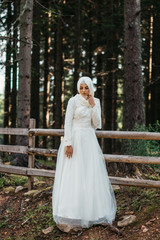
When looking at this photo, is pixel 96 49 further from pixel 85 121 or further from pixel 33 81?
pixel 85 121

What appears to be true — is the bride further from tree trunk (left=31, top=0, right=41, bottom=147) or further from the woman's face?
tree trunk (left=31, top=0, right=41, bottom=147)

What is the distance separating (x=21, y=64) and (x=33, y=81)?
18.4 feet

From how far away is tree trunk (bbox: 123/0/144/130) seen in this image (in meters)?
6.88

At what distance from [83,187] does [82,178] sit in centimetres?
15

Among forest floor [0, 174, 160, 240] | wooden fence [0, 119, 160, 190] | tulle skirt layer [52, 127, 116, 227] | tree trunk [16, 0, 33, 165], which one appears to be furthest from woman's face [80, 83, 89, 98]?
tree trunk [16, 0, 33, 165]

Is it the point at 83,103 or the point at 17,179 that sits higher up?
the point at 83,103

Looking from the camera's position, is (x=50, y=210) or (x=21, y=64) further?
(x=21, y=64)

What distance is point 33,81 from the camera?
13.4m

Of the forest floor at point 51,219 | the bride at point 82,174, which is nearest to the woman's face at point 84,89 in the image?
the bride at point 82,174

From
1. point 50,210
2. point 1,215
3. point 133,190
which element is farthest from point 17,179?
point 133,190

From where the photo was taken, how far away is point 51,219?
4.77 m

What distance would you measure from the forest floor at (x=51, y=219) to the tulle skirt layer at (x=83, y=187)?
0.86 ft

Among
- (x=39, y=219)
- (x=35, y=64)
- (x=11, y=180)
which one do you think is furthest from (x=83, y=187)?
(x=35, y=64)

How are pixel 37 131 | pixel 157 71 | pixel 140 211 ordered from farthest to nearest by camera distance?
pixel 157 71 → pixel 37 131 → pixel 140 211
